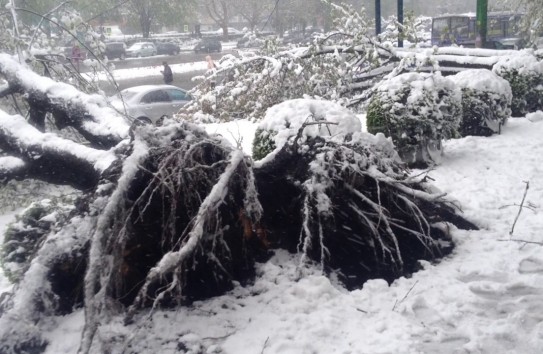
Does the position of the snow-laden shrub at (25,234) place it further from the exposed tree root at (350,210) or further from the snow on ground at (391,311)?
the exposed tree root at (350,210)

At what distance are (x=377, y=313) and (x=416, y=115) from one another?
3648mm

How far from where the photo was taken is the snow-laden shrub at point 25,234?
13.6 feet

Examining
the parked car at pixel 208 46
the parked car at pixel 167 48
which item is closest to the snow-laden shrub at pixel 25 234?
the parked car at pixel 208 46

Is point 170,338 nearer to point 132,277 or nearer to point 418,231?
point 132,277

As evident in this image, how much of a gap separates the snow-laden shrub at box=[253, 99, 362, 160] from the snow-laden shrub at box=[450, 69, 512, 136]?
3.47 metres

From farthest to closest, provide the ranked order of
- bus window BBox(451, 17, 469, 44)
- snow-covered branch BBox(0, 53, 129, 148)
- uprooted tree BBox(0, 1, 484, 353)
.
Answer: bus window BBox(451, 17, 469, 44) → snow-covered branch BBox(0, 53, 129, 148) → uprooted tree BBox(0, 1, 484, 353)

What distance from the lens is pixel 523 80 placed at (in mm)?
8914

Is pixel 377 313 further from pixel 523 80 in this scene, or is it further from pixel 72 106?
pixel 523 80

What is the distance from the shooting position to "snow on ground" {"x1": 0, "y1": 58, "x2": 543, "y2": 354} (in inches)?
124

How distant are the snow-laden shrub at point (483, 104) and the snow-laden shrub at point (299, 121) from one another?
347cm

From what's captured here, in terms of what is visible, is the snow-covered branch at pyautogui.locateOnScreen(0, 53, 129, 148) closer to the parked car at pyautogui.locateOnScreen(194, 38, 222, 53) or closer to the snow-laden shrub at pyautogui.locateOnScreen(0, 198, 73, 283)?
the snow-laden shrub at pyautogui.locateOnScreen(0, 198, 73, 283)

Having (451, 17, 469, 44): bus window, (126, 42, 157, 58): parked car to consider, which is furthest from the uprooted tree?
(126, 42, 157, 58): parked car

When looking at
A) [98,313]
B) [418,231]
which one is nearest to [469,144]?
[418,231]

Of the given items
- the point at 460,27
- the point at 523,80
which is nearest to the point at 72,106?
the point at 523,80
